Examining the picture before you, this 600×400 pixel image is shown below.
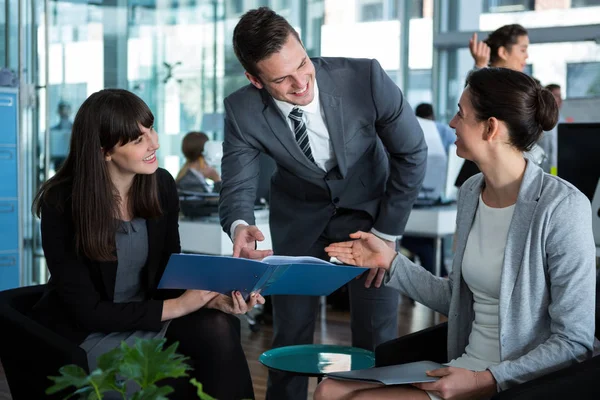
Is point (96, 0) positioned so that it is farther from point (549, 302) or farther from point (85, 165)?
point (549, 302)

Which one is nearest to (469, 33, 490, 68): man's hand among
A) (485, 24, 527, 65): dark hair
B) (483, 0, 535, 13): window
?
(485, 24, 527, 65): dark hair

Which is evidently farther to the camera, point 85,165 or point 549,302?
point 85,165

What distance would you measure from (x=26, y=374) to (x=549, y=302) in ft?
4.34

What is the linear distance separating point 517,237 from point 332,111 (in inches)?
30.6

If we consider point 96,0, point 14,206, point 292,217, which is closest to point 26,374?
point 292,217

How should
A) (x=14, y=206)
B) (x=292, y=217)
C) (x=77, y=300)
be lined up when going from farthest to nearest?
(x=14, y=206) < (x=292, y=217) < (x=77, y=300)

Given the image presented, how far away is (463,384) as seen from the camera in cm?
191

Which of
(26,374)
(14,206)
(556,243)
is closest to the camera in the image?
(556,243)

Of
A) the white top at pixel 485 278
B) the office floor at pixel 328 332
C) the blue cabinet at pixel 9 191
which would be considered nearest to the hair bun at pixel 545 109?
the white top at pixel 485 278

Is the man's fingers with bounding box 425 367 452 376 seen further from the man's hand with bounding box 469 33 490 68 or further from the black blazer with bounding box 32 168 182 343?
the man's hand with bounding box 469 33 490 68

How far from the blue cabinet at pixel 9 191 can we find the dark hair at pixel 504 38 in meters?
3.19

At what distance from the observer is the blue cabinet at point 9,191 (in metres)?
5.60

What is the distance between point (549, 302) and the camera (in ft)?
6.53

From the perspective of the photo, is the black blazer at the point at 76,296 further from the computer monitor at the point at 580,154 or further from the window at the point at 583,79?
the window at the point at 583,79
